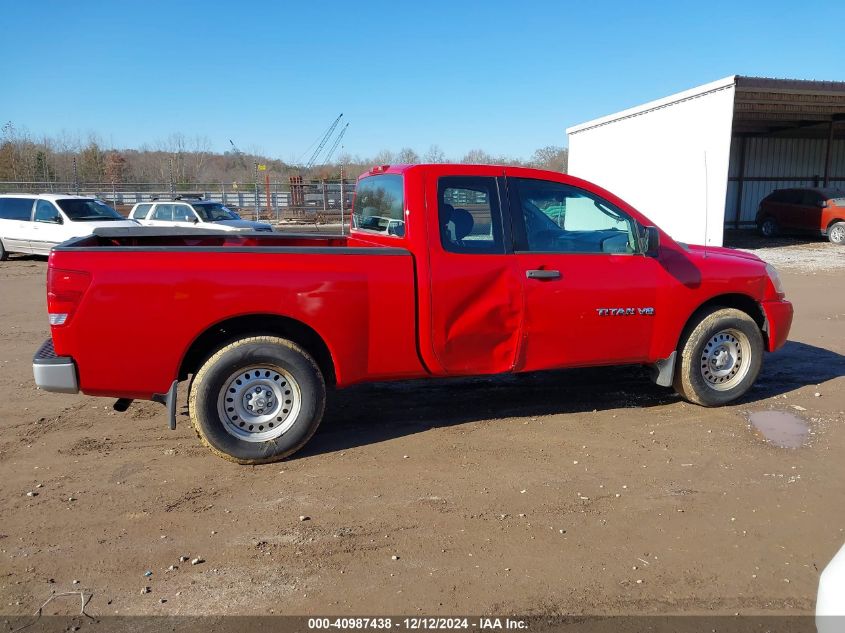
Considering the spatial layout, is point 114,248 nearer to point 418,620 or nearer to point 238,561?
point 238,561

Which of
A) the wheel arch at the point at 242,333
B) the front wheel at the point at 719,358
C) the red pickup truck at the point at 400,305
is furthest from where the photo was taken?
the front wheel at the point at 719,358

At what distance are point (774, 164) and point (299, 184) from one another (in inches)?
848

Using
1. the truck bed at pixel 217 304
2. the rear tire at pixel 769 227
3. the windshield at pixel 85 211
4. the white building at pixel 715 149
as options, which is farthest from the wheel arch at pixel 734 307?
the rear tire at pixel 769 227

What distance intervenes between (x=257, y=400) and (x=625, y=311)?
110 inches

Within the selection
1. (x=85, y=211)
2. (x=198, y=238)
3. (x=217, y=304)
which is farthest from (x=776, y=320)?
(x=85, y=211)

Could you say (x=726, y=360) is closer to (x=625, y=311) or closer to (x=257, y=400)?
(x=625, y=311)

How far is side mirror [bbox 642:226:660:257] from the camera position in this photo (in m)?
4.89

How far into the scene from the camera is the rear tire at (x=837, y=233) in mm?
19594

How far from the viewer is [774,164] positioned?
→ 26.3 metres

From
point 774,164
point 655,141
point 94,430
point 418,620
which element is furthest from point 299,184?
point 418,620

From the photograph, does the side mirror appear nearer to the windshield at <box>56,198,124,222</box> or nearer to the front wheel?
the front wheel

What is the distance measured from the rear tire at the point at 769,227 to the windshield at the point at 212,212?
17808mm

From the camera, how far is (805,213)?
68.1ft

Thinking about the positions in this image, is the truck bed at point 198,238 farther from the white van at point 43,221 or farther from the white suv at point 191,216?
the white suv at point 191,216
